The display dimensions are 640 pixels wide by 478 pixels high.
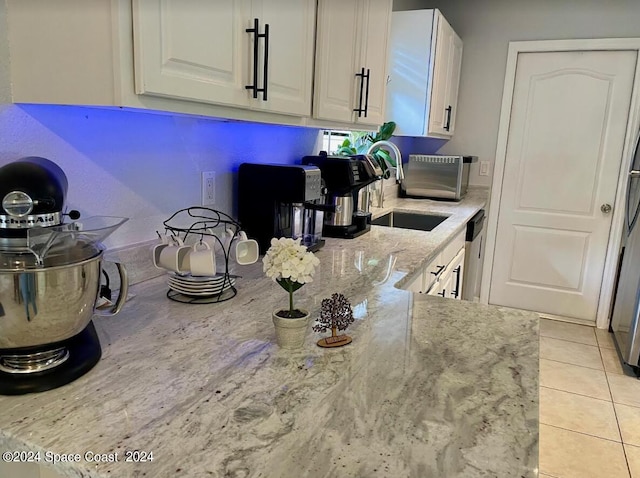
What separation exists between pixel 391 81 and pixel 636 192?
1752mm

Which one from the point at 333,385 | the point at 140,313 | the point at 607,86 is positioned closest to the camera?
the point at 333,385

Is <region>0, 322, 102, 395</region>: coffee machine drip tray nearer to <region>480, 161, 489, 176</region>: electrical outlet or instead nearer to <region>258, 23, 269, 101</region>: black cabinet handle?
<region>258, 23, 269, 101</region>: black cabinet handle

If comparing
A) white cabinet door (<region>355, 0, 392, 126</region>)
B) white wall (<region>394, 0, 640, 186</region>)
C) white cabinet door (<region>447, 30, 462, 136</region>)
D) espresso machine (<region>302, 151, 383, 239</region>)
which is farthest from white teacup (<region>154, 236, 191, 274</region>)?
white cabinet door (<region>447, 30, 462, 136</region>)

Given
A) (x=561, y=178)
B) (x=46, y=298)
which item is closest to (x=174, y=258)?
(x=46, y=298)

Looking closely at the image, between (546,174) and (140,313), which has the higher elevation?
(546,174)

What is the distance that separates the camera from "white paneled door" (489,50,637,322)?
3605 mm

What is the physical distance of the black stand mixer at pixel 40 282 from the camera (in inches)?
31.5

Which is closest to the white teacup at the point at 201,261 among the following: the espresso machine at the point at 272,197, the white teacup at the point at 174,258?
the white teacup at the point at 174,258

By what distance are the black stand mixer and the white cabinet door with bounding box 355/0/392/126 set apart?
1.42 m

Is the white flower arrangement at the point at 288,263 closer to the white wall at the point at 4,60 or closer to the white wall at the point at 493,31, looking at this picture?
the white wall at the point at 4,60

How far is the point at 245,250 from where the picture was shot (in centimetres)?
142

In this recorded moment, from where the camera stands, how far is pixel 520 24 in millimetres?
3730

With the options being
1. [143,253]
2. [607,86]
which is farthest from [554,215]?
[143,253]

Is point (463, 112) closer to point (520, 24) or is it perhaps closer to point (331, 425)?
point (520, 24)
